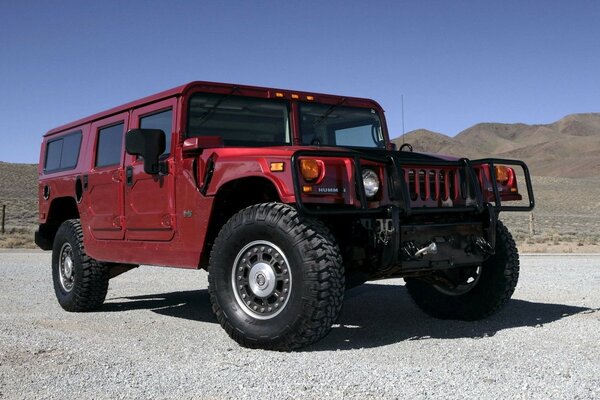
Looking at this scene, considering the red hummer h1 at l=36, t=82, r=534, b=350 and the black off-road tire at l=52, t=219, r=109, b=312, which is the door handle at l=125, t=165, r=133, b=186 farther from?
the black off-road tire at l=52, t=219, r=109, b=312

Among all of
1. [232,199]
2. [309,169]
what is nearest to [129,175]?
[232,199]

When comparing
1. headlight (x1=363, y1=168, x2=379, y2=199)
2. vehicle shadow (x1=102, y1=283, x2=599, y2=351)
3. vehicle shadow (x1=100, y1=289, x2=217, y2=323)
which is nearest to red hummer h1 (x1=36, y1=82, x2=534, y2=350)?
headlight (x1=363, y1=168, x2=379, y2=199)

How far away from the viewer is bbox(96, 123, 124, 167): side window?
6859 mm

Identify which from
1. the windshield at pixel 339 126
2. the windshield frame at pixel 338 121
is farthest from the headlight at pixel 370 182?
the windshield at pixel 339 126

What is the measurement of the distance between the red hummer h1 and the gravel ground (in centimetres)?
34

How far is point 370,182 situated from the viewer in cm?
491

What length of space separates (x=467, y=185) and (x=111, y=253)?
11.3 ft

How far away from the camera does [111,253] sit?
6.76 meters

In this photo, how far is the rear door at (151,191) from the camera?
5867 mm

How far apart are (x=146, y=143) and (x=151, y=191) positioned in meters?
0.55

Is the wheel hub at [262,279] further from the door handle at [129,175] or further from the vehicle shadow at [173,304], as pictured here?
the door handle at [129,175]

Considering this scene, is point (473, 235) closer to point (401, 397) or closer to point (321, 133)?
point (321, 133)

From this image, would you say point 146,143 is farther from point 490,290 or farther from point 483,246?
point 490,290

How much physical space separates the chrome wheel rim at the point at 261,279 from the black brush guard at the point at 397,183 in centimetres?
45
